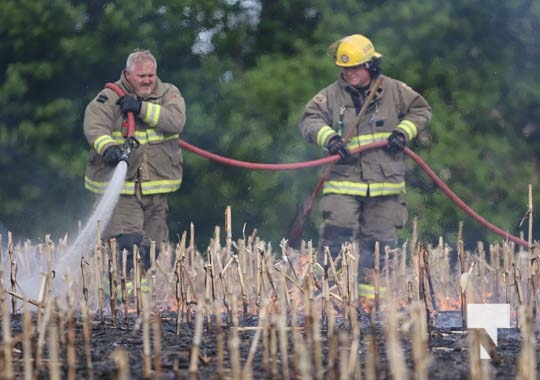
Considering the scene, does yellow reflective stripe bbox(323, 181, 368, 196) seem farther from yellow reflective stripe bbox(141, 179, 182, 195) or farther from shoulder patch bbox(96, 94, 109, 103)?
shoulder patch bbox(96, 94, 109, 103)

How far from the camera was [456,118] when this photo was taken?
11.6 meters

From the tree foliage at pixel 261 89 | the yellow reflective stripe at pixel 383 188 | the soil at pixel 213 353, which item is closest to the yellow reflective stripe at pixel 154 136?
the yellow reflective stripe at pixel 383 188

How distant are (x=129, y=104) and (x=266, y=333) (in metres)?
4.38

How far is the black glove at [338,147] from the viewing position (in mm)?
9359

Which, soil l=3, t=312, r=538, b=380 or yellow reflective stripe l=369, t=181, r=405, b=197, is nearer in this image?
soil l=3, t=312, r=538, b=380

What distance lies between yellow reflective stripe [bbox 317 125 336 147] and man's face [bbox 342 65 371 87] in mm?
423

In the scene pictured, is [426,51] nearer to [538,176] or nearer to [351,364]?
[538,176]

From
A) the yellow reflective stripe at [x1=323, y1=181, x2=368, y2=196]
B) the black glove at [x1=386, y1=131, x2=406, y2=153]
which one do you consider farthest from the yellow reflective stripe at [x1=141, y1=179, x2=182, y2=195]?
the black glove at [x1=386, y1=131, x2=406, y2=153]

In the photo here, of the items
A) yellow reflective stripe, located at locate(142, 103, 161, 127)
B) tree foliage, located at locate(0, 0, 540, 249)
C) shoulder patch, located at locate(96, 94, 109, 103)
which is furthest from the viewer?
tree foliage, located at locate(0, 0, 540, 249)

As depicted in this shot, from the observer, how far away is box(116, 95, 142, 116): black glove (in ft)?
29.9

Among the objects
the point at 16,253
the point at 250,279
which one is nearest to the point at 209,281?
the point at 250,279

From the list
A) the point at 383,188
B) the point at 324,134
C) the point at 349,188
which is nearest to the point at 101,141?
the point at 324,134

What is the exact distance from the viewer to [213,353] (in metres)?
5.86

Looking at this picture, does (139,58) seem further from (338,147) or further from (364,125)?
(364,125)
